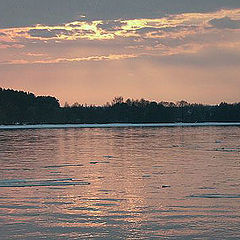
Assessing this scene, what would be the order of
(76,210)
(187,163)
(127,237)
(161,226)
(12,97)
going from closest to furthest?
(127,237) < (161,226) < (76,210) < (187,163) < (12,97)

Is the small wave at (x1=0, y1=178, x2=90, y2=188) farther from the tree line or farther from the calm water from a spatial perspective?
the tree line

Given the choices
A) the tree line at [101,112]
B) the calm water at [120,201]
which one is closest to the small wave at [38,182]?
the calm water at [120,201]

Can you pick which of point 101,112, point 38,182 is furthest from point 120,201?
point 101,112

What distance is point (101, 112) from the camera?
426 feet

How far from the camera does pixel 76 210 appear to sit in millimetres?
9109

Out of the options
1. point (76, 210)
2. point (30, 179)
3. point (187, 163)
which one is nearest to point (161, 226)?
point (76, 210)

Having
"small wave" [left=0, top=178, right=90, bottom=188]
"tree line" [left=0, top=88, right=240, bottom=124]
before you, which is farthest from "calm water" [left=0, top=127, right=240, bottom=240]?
"tree line" [left=0, top=88, right=240, bottom=124]

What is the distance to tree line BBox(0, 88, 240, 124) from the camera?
115m

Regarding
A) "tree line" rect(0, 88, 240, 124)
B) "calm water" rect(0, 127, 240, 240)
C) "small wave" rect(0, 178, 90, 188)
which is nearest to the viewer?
"calm water" rect(0, 127, 240, 240)

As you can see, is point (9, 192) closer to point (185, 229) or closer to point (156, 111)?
point (185, 229)

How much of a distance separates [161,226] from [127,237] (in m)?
0.89

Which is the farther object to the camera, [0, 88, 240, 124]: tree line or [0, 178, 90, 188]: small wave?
[0, 88, 240, 124]: tree line

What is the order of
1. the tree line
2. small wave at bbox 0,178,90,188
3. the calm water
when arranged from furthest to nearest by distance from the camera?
1. the tree line
2. small wave at bbox 0,178,90,188
3. the calm water

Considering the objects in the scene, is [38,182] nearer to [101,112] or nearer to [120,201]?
[120,201]
